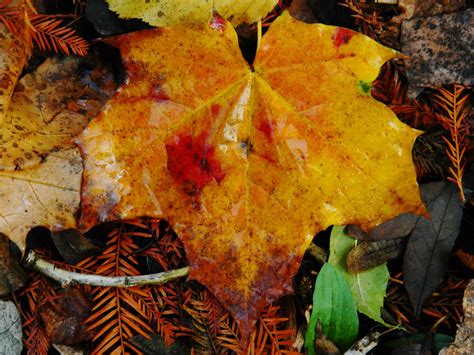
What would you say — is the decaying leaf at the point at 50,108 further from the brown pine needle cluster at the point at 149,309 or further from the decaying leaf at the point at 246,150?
the brown pine needle cluster at the point at 149,309

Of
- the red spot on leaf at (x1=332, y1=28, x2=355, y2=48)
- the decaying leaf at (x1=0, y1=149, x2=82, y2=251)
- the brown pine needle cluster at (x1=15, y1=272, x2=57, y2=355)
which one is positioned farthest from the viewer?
the brown pine needle cluster at (x1=15, y1=272, x2=57, y2=355)

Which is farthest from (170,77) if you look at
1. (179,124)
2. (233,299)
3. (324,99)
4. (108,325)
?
(108,325)

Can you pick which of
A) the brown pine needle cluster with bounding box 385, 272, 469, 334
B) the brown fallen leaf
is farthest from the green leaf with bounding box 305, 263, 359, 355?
the brown fallen leaf

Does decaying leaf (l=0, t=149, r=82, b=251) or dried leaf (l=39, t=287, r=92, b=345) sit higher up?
decaying leaf (l=0, t=149, r=82, b=251)

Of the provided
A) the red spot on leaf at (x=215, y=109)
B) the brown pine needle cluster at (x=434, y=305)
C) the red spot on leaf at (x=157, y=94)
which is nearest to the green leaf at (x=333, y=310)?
the brown pine needle cluster at (x=434, y=305)

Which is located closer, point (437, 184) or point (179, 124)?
point (179, 124)

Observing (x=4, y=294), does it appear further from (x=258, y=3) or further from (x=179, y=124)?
(x=258, y=3)

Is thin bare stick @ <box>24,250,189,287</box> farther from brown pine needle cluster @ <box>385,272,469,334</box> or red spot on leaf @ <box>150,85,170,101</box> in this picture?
brown pine needle cluster @ <box>385,272,469,334</box>
